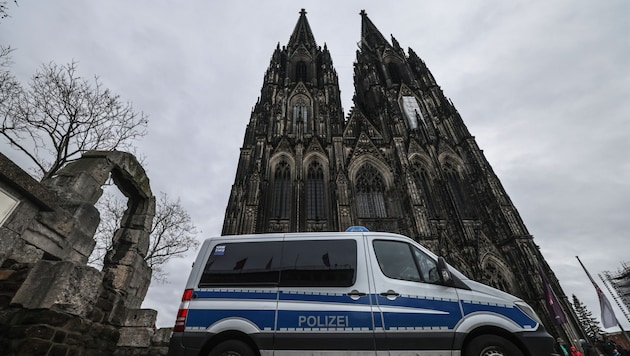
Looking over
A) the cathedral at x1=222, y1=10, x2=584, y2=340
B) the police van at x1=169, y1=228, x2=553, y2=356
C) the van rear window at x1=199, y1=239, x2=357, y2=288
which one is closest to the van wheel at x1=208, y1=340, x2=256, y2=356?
the police van at x1=169, y1=228, x2=553, y2=356

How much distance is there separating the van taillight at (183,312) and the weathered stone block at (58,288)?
1588 mm

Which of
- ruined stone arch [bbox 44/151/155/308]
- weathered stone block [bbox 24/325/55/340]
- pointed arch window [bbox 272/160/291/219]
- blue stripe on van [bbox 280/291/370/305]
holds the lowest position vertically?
weathered stone block [bbox 24/325/55/340]

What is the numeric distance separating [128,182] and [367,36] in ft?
123

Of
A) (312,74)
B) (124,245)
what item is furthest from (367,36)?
(124,245)

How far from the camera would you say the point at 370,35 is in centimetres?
3462

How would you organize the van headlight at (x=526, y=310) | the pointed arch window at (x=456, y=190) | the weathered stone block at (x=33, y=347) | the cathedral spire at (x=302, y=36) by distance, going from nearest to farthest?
the weathered stone block at (x=33, y=347) < the van headlight at (x=526, y=310) < the pointed arch window at (x=456, y=190) < the cathedral spire at (x=302, y=36)

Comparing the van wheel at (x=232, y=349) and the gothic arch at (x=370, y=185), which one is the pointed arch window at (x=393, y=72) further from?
the van wheel at (x=232, y=349)

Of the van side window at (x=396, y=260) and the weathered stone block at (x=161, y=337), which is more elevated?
the van side window at (x=396, y=260)

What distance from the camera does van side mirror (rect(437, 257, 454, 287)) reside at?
3527mm

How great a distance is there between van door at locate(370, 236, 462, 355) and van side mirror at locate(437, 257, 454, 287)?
0.23ft

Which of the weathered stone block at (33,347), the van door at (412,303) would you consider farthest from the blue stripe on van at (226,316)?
the weathered stone block at (33,347)

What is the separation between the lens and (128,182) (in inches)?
230

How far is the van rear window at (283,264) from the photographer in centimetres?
360

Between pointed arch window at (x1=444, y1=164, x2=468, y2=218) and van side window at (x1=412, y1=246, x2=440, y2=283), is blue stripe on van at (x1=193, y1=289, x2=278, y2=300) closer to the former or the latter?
van side window at (x1=412, y1=246, x2=440, y2=283)
